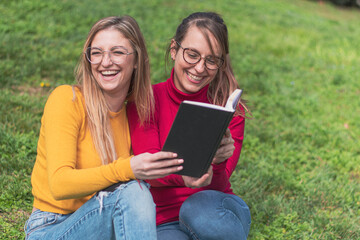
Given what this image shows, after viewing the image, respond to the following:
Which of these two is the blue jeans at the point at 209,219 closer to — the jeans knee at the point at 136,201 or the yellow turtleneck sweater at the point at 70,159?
the jeans knee at the point at 136,201

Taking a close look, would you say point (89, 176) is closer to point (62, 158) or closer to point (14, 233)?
point (62, 158)

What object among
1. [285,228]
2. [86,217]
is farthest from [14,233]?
[285,228]

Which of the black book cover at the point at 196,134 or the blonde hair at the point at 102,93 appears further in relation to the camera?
the blonde hair at the point at 102,93

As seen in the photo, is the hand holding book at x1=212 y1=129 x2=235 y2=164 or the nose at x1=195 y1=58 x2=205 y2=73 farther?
the nose at x1=195 y1=58 x2=205 y2=73

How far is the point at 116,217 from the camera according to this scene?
1.97 m

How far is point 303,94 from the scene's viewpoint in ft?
19.2

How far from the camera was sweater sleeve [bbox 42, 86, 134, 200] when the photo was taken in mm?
1982

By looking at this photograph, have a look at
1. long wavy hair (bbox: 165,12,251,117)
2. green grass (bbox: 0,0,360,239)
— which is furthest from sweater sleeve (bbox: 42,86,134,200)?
green grass (bbox: 0,0,360,239)

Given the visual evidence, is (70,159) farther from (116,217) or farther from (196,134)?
(196,134)

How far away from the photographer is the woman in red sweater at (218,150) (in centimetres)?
227

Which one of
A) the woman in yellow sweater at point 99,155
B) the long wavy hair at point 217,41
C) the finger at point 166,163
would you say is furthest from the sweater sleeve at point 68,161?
the long wavy hair at point 217,41

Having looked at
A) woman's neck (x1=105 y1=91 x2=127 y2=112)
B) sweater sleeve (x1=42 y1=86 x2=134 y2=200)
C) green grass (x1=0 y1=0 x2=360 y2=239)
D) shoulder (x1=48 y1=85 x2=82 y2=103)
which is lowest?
green grass (x1=0 y1=0 x2=360 y2=239)

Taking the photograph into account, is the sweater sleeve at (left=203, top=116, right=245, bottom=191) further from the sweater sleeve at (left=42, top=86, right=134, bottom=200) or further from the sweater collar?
the sweater sleeve at (left=42, top=86, right=134, bottom=200)

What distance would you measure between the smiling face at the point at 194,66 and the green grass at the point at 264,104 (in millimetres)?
1343
